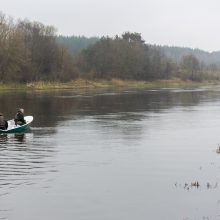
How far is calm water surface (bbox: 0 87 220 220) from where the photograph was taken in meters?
15.5

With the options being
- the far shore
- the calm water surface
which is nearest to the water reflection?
the calm water surface

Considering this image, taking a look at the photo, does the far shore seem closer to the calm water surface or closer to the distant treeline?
the distant treeline

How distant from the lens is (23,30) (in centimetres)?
12750

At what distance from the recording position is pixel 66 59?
430 feet

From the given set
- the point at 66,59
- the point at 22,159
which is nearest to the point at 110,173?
the point at 22,159

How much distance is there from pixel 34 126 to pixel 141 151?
14301 mm

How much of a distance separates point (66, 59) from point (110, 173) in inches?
4418

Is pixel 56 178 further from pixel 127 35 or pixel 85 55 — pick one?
pixel 127 35

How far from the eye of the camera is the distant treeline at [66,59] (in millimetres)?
112938

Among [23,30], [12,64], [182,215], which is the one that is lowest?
[182,215]

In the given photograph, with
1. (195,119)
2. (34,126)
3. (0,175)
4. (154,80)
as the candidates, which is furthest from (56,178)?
(154,80)

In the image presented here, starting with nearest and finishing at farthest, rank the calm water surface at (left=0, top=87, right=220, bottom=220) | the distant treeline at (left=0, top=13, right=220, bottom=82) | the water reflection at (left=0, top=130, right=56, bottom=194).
Answer: the calm water surface at (left=0, top=87, right=220, bottom=220), the water reflection at (left=0, top=130, right=56, bottom=194), the distant treeline at (left=0, top=13, right=220, bottom=82)

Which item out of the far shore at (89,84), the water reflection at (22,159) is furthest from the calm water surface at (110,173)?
the far shore at (89,84)

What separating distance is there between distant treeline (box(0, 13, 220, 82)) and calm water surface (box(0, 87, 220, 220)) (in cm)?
7740
